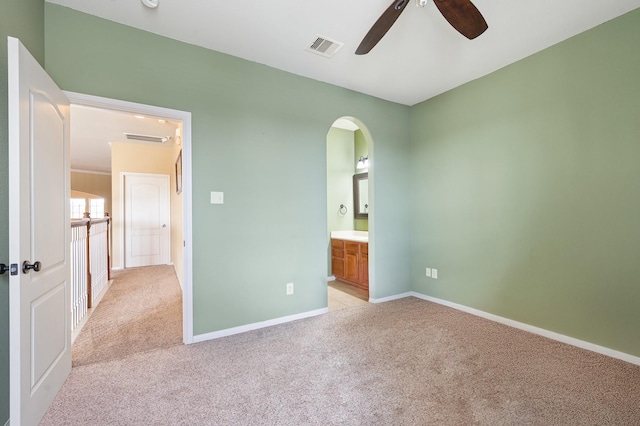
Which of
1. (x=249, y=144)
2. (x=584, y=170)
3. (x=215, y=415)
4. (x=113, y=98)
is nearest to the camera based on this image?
(x=215, y=415)

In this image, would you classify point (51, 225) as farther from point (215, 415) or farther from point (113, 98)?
point (215, 415)

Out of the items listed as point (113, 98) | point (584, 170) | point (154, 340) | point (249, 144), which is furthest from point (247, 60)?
point (584, 170)

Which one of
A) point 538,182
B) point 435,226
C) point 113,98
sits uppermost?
point 113,98

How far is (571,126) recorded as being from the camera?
2484 millimetres

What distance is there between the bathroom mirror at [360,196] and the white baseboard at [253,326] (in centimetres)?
210

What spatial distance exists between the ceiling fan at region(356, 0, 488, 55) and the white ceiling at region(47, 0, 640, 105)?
0.30 metres

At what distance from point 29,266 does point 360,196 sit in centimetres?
423

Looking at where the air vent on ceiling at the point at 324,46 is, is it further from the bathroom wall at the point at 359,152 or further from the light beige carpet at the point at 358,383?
the light beige carpet at the point at 358,383

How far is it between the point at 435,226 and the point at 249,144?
2562 millimetres

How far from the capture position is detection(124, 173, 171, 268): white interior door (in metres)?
6.19

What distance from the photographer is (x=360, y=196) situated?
497cm

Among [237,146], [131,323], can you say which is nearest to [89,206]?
[131,323]

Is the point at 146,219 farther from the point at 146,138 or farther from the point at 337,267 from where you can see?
the point at 337,267

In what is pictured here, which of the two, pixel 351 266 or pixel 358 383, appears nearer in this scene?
pixel 358 383
